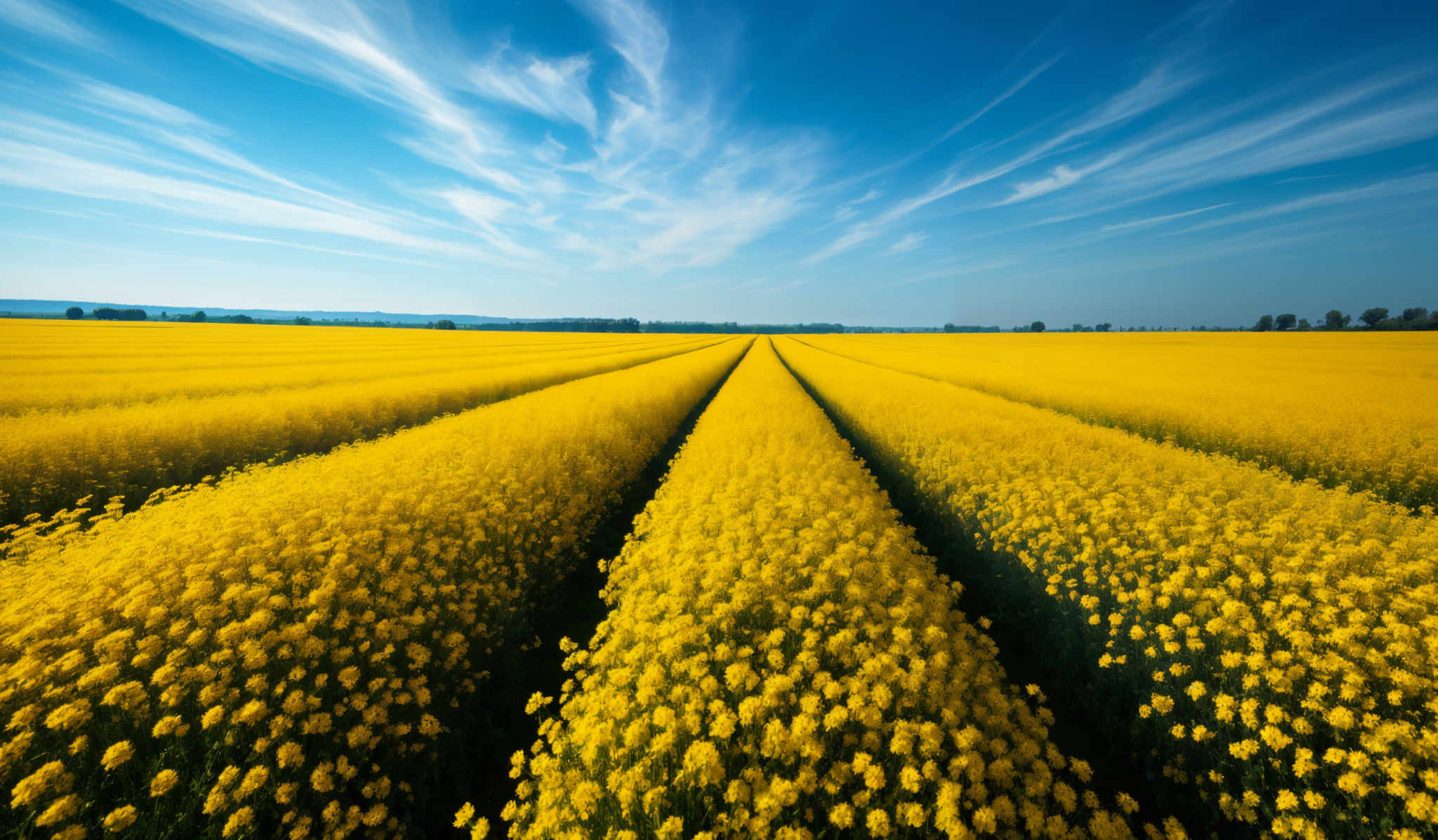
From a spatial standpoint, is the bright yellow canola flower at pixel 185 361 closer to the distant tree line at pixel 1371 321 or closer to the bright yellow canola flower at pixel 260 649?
the bright yellow canola flower at pixel 260 649

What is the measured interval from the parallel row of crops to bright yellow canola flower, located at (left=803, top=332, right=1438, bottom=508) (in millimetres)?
949

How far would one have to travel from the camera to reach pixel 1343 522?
602 cm

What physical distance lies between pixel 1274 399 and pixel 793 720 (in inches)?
882

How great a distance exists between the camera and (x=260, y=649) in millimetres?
3715

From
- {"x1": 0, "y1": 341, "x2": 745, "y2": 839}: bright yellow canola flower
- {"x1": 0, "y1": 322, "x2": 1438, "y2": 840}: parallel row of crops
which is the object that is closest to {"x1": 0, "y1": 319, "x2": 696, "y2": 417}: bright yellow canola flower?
{"x1": 0, "y1": 322, "x2": 1438, "y2": 840}: parallel row of crops

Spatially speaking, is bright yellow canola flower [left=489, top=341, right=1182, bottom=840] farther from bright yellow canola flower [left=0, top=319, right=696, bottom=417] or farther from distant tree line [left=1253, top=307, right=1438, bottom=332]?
distant tree line [left=1253, top=307, right=1438, bottom=332]

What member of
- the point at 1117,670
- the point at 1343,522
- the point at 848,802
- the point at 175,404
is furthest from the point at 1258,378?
the point at 175,404

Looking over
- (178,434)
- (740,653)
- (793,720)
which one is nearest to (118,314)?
(178,434)

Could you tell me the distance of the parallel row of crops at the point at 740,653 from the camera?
3.01 m

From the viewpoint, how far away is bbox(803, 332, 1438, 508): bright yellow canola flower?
1028 centimetres

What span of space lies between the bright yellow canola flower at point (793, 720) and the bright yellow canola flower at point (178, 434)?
470 inches

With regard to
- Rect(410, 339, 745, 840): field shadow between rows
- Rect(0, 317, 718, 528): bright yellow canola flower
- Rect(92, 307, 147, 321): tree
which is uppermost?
Rect(92, 307, 147, 321): tree

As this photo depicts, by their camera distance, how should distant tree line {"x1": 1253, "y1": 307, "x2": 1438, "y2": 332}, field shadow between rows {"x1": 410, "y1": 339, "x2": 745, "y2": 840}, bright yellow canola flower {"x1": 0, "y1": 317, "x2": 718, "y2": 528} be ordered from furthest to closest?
distant tree line {"x1": 1253, "y1": 307, "x2": 1438, "y2": 332} → bright yellow canola flower {"x1": 0, "y1": 317, "x2": 718, "y2": 528} → field shadow between rows {"x1": 410, "y1": 339, "x2": 745, "y2": 840}

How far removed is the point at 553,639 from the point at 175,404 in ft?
53.1
